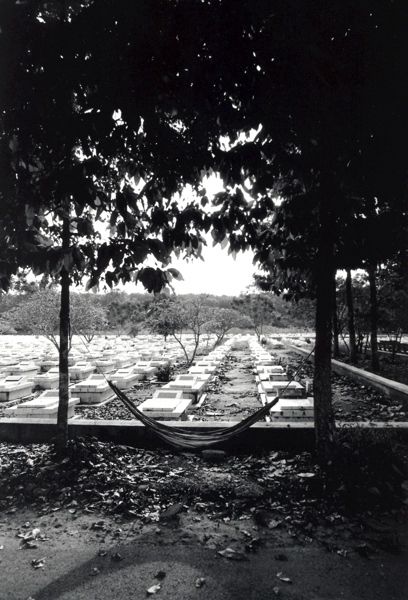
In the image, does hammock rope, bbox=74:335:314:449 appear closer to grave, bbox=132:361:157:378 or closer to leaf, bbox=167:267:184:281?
leaf, bbox=167:267:184:281

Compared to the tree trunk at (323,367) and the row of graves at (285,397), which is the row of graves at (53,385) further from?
the tree trunk at (323,367)

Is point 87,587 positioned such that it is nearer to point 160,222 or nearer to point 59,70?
point 160,222

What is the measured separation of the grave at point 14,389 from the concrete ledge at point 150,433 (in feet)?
24.6

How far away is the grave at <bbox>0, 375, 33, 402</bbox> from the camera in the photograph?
14.1 m

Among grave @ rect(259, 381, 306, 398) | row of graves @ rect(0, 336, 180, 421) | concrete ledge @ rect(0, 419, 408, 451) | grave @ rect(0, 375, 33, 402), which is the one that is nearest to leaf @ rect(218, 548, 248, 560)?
concrete ledge @ rect(0, 419, 408, 451)

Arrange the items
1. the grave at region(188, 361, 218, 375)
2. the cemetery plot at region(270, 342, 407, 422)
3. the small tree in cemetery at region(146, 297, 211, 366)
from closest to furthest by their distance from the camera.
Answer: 1. the cemetery plot at region(270, 342, 407, 422)
2. the grave at region(188, 361, 218, 375)
3. the small tree in cemetery at region(146, 297, 211, 366)

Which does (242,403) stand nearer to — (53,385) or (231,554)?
(53,385)

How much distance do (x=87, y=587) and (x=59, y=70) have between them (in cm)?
432

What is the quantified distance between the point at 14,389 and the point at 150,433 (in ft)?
31.3

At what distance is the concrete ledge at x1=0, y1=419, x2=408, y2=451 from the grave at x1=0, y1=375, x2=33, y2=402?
24.6 ft

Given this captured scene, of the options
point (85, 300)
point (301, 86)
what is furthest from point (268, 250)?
point (85, 300)

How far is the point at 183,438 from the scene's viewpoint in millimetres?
6227

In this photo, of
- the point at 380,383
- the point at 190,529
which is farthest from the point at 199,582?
the point at 380,383

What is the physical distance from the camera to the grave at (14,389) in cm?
1411
